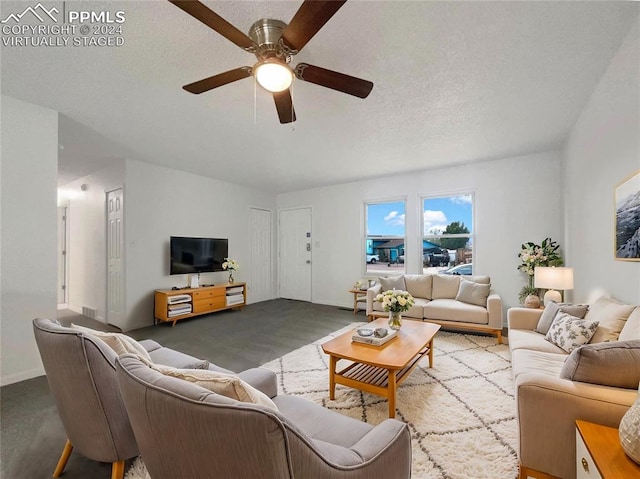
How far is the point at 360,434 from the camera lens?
125cm

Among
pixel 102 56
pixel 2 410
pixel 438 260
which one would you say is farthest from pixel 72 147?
pixel 438 260

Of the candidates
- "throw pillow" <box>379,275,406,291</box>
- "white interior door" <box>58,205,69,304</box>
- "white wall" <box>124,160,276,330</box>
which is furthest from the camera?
"white interior door" <box>58,205,69,304</box>

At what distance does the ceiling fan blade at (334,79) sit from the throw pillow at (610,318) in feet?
7.58

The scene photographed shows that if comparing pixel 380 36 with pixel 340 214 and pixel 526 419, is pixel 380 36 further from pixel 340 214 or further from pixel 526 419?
pixel 340 214

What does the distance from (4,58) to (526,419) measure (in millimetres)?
4066

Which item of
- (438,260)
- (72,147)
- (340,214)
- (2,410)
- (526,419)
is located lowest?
(2,410)

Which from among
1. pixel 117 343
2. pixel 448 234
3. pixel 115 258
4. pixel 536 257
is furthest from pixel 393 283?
pixel 115 258

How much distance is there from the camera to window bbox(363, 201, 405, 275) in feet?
17.9

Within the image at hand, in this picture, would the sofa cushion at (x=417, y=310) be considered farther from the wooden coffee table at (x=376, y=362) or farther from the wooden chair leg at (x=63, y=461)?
the wooden chair leg at (x=63, y=461)

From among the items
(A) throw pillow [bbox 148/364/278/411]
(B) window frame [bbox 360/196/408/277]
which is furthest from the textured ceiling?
(A) throw pillow [bbox 148/364/278/411]

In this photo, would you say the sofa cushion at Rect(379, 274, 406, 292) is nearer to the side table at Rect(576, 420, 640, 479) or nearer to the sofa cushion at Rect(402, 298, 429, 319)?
the sofa cushion at Rect(402, 298, 429, 319)

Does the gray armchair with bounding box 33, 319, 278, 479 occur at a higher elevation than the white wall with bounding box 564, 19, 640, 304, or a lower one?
lower

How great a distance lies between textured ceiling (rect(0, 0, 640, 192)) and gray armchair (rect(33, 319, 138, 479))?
1.83m

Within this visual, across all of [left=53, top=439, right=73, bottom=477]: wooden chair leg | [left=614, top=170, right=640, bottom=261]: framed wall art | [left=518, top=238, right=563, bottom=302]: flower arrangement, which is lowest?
[left=53, top=439, right=73, bottom=477]: wooden chair leg
